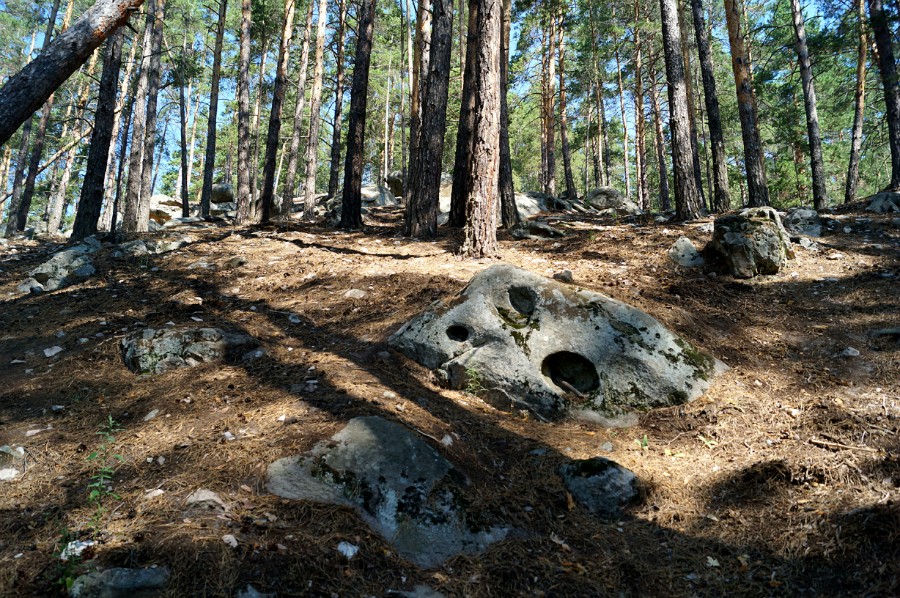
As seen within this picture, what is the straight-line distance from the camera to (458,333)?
4719 millimetres

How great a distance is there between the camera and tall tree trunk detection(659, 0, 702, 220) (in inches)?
352

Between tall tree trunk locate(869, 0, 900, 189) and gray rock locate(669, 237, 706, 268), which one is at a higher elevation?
tall tree trunk locate(869, 0, 900, 189)

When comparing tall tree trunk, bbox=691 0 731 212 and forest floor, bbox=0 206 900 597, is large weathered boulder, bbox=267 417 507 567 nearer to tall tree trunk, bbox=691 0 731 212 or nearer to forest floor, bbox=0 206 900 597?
forest floor, bbox=0 206 900 597

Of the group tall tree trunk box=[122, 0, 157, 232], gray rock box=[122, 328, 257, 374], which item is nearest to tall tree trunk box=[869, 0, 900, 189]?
gray rock box=[122, 328, 257, 374]

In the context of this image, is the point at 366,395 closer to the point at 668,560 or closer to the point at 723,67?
the point at 668,560

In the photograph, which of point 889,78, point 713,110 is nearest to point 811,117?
point 889,78

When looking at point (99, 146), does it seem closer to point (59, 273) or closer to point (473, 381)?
point (59, 273)

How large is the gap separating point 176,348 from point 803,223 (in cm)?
932

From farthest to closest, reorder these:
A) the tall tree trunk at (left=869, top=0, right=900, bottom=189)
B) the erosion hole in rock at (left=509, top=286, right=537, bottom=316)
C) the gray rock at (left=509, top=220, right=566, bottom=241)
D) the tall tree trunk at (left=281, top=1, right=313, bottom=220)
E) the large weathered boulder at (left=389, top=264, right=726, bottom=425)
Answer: the tall tree trunk at (left=281, top=1, right=313, bottom=220) < the tall tree trunk at (left=869, top=0, right=900, bottom=189) < the gray rock at (left=509, top=220, right=566, bottom=241) < the erosion hole in rock at (left=509, top=286, right=537, bottom=316) < the large weathered boulder at (left=389, top=264, right=726, bottom=425)

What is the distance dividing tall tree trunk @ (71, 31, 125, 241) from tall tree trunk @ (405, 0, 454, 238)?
23.3 ft

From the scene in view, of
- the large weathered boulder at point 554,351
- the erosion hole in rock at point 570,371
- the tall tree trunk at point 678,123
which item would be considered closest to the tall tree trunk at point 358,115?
the tall tree trunk at point 678,123

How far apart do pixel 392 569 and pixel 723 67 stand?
99.5 feet

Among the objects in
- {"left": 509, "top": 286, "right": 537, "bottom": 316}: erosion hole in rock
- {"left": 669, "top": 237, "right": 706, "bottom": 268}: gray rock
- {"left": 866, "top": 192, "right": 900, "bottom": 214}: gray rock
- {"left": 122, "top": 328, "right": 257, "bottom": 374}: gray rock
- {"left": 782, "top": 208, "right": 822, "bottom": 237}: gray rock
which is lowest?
{"left": 122, "top": 328, "right": 257, "bottom": 374}: gray rock

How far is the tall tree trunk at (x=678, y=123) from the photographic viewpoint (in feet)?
29.4
